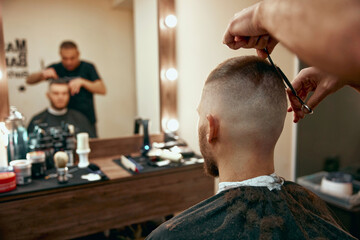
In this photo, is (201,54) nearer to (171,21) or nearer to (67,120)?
(171,21)

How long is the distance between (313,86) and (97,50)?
5.36 feet

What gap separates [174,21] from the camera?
2600 mm

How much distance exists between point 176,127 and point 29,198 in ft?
4.48

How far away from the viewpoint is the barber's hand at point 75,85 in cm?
218

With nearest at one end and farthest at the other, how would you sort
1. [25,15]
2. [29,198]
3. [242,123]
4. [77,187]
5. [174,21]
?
[242,123] → [29,198] → [77,187] → [25,15] → [174,21]

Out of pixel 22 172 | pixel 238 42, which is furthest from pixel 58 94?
pixel 238 42

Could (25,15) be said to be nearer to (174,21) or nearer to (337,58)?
(174,21)

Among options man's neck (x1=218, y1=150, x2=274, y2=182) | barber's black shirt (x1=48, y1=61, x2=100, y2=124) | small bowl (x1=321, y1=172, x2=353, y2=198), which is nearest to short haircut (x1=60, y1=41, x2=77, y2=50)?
barber's black shirt (x1=48, y1=61, x2=100, y2=124)

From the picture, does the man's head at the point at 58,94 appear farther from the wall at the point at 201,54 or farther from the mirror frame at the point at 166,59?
the wall at the point at 201,54

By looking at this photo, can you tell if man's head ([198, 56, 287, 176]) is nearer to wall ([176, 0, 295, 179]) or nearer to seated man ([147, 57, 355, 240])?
seated man ([147, 57, 355, 240])

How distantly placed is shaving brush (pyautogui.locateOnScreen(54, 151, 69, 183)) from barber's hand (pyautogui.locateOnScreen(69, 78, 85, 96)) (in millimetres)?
485

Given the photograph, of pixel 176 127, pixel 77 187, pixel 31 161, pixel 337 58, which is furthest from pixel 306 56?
pixel 176 127

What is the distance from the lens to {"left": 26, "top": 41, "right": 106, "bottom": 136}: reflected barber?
2070 millimetres

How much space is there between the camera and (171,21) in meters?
2.59
